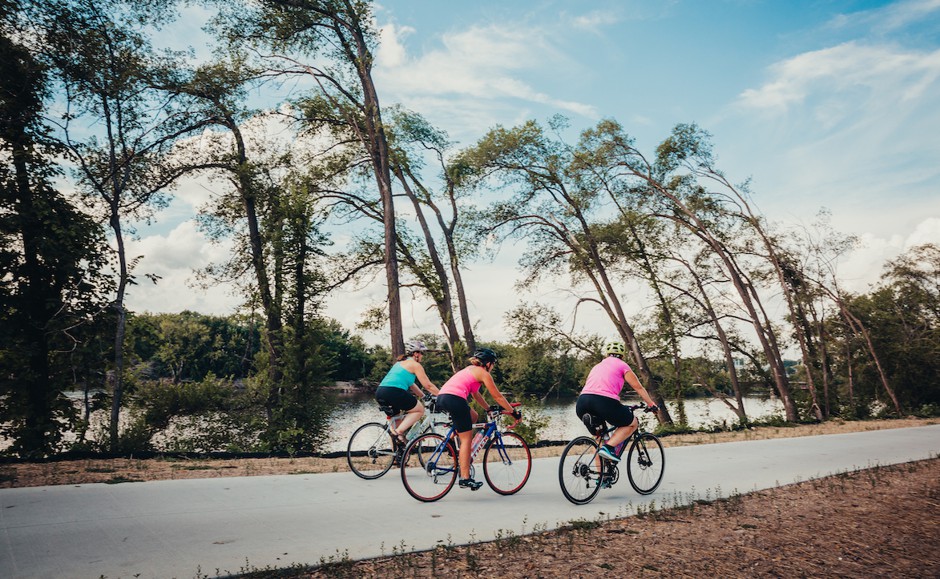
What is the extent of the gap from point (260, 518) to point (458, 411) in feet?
7.47

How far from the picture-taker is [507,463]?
281 inches

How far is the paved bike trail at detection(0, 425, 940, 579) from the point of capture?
4.34m

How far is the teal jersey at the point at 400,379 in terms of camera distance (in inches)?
309

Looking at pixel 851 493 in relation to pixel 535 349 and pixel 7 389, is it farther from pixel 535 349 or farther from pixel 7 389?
pixel 535 349

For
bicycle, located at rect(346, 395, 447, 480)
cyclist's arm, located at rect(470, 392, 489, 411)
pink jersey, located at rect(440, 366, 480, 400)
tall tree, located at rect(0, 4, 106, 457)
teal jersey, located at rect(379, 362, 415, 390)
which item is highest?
tall tree, located at rect(0, 4, 106, 457)

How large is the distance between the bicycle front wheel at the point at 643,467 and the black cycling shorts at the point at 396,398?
115 inches

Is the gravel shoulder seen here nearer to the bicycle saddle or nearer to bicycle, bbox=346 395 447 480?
bicycle, bbox=346 395 447 480

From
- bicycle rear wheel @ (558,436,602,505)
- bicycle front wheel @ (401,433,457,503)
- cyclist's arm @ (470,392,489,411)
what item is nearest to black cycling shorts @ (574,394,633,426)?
bicycle rear wheel @ (558,436,602,505)

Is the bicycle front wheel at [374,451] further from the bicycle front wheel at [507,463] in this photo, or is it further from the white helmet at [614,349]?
the white helmet at [614,349]

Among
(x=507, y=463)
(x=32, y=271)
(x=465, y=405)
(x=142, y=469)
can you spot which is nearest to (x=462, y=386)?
(x=465, y=405)

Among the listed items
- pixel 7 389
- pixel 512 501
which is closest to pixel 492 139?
pixel 7 389

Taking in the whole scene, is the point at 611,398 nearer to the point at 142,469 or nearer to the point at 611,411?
the point at 611,411

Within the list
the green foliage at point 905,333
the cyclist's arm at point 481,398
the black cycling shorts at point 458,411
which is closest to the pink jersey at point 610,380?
the cyclist's arm at point 481,398

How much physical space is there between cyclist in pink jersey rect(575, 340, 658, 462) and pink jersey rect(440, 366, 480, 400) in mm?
1237
